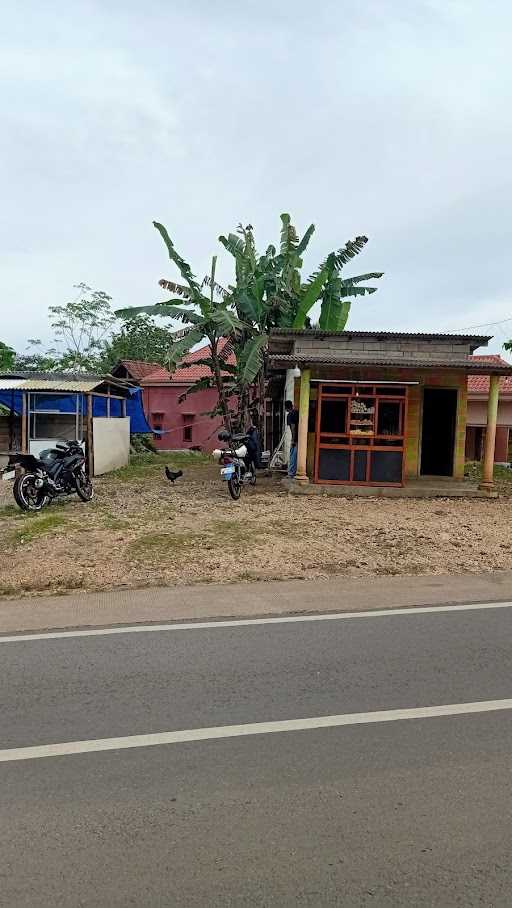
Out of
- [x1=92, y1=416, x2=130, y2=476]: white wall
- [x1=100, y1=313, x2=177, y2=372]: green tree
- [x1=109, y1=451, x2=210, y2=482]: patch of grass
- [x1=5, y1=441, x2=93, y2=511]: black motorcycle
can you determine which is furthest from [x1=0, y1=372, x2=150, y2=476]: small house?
[x1=100, y1=313, x2=177, y2=372]: green tree

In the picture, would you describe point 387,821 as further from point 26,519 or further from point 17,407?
point 17,407

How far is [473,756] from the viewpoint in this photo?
343cm

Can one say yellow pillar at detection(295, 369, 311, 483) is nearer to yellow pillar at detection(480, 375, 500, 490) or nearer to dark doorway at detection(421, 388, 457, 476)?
dark doorway at detection(421, 388, 457, 476)

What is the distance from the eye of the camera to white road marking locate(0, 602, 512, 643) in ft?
17.2

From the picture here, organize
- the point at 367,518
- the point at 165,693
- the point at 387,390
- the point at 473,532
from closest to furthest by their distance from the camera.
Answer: the point at 165,693 → the point at 473,532 → the point at 367,518 → the point at 387,390

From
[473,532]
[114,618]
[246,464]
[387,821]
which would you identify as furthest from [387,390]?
[387,821]

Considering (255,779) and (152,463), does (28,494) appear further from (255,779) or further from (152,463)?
(152,463)

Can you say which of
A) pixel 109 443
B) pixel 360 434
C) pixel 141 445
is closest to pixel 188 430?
pixel 141 445

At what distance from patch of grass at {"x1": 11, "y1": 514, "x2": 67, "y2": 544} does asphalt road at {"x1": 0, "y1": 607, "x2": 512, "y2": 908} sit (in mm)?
4363

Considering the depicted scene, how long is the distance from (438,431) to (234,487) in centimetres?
620

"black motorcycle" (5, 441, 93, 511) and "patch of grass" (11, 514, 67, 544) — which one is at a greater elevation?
"black motorcycle" (5, 441, 93, 511)

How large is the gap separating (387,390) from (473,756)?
1093 cm

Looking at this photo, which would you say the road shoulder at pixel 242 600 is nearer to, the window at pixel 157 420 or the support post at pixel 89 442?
the support post at pixel 89 442

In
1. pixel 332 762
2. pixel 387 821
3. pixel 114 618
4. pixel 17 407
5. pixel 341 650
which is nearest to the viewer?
pixel 387 821
